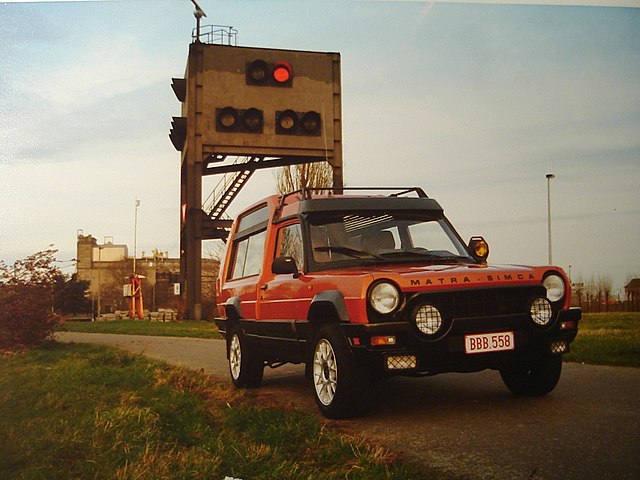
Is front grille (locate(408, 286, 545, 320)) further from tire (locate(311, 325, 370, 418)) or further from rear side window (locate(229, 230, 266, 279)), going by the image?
rear side window (locate(229, 230, 266, 279))

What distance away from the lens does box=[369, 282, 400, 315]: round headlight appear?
4.98 meters

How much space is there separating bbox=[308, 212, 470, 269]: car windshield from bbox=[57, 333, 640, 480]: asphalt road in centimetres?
127

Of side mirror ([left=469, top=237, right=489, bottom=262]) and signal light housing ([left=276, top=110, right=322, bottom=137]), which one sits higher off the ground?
signal light housing ([left=276, top=110, right=322, bottom=137])

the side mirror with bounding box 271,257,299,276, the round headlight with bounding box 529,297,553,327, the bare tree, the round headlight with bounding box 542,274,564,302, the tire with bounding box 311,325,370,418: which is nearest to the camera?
the tire with bounding box 311,325,370,418

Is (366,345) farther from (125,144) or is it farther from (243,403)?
(125,144)

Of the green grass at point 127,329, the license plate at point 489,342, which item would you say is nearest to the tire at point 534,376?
the license plate at point 489,342

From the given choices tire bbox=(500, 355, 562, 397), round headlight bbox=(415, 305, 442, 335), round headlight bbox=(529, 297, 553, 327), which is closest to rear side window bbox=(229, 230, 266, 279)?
round headlight bbox=(415, 305, 442, 335)

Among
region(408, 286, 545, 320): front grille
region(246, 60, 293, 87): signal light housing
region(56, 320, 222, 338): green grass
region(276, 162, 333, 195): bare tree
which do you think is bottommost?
region(56, 320, 222, 338): green grass

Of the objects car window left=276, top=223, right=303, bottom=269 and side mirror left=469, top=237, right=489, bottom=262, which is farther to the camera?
side mirror left=469, top=237, right=489, bottom=262

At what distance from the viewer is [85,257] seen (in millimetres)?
7016

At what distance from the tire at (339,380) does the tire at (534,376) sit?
4.76 ft

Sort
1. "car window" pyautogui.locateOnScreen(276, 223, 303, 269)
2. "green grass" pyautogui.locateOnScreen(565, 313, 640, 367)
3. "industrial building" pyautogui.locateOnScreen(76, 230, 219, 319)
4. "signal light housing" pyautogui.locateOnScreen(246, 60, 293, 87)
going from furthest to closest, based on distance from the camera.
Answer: "signal light housing" pyautogui.locateOnScreen(246, 60, 293, 87)
"green grass" pyautogui.locateOnScreen(565, 313, 640, 367)
"industrial building" pyautogui.locateOnScreen(76, 230, 219, 319)
"car window" pyautogui.locateOnScreen(276, 223, 303, 269)

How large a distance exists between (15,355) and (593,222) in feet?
29.7

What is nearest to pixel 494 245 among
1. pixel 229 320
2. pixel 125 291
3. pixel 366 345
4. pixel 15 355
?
pixel 366 345
